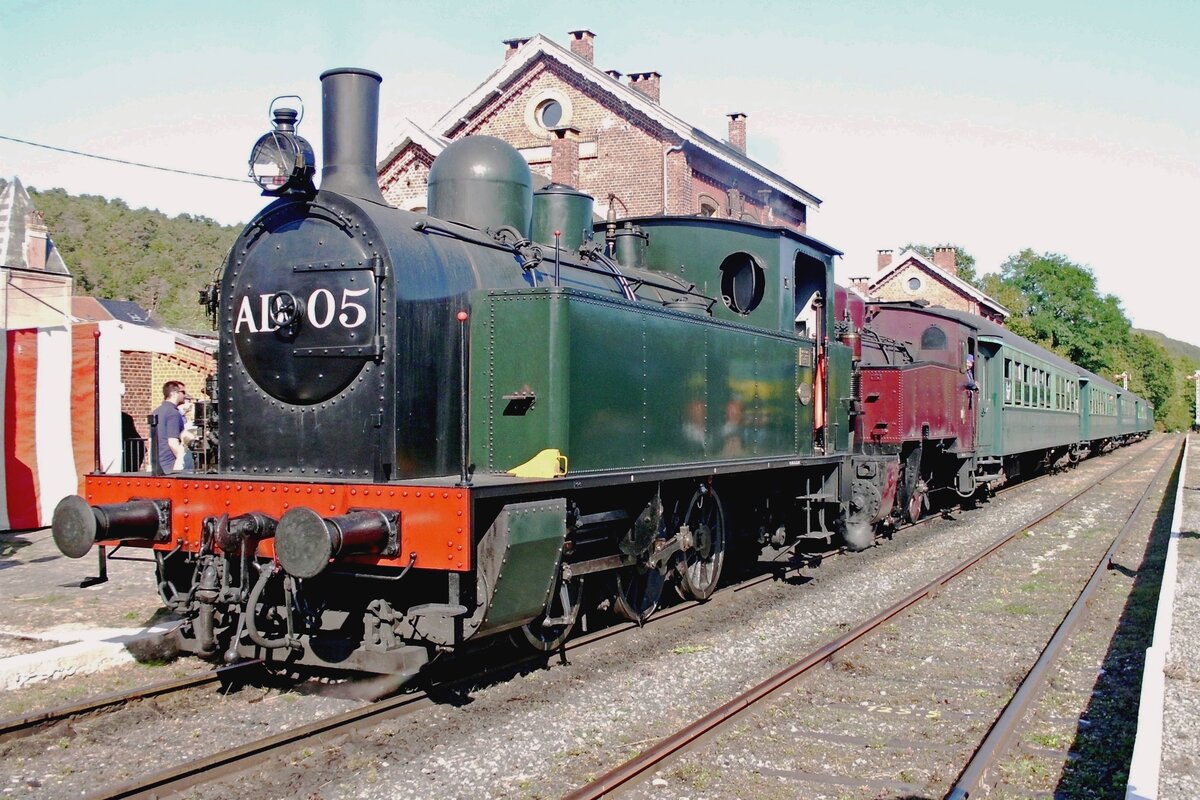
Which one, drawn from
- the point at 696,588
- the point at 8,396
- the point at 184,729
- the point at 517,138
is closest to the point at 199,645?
the point at 184,729

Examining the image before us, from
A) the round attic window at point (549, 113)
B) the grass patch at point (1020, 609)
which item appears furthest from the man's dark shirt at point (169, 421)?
the round attic window at point (549, 113)

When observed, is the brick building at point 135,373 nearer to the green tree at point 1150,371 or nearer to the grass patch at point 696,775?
the grass patch at point 696,775

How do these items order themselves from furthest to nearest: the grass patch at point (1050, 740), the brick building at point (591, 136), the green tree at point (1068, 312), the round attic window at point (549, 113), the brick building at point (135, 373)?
1. the green tree at point (1068, 312)
2. the round attic window at point (549, 113)
3. the brick building at point (591, 136)
4. the brick building at point (135, 373)
5. the grass patch at point (1050, 740)

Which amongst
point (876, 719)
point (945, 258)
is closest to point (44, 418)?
point (876, 719)

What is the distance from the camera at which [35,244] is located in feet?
77.0

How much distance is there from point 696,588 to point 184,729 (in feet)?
13.9

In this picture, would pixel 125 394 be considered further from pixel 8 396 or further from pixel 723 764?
pixel 723 764

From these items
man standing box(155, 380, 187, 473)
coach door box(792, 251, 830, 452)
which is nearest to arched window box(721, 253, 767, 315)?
coach door box(792, 251, 830, 452)

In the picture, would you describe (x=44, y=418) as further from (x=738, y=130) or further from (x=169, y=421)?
(x=738, y=130)

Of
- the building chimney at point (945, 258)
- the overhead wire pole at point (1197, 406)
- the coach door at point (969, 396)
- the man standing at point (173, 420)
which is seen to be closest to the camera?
the man standing at point (173, 420)

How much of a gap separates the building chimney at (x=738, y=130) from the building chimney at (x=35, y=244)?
59.7ft

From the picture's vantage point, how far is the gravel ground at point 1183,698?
4.56 m

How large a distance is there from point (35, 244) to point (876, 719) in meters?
23.7

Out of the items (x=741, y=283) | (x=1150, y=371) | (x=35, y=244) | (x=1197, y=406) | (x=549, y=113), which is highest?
(x=549, y=113)
